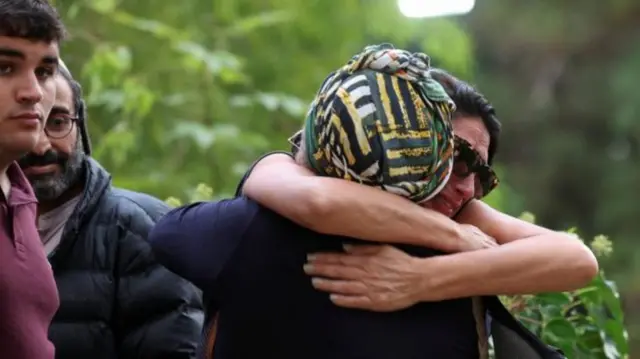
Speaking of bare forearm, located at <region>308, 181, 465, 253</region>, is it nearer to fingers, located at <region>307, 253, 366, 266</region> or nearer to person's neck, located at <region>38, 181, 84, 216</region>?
fingers, located at <region>307, 253, 366, 266</region>

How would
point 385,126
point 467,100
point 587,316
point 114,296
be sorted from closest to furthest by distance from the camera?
1. point 385,126
2. point 467,100
3. point 114,296
4. point 587,316

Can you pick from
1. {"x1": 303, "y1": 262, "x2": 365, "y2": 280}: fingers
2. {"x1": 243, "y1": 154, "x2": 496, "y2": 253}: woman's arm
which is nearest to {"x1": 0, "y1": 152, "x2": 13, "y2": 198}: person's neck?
{"x1": 243, "y1": 154, "x2": 496, "y2": 253}: woman's arm

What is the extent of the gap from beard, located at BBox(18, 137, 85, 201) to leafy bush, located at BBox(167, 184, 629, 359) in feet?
3.32

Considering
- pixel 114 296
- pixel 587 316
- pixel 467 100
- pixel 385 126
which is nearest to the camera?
pixel 385 126

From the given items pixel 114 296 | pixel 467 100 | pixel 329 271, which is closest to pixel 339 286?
pixel 329 271

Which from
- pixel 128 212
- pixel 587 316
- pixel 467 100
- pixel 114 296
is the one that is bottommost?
pixel 587 316

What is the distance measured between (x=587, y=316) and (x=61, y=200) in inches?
48.2

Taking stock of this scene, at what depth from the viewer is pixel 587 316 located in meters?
2.57

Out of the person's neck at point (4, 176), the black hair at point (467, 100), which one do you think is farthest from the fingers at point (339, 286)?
the person's neck at point (4, 176)

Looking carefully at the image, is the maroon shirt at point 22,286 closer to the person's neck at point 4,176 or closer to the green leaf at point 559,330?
the person's neck at point 4,176

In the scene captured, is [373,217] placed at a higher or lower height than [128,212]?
higher

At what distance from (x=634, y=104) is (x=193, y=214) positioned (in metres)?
6.79

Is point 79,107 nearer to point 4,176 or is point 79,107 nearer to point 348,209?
point 4,176

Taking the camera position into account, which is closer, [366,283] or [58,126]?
[366,283]
